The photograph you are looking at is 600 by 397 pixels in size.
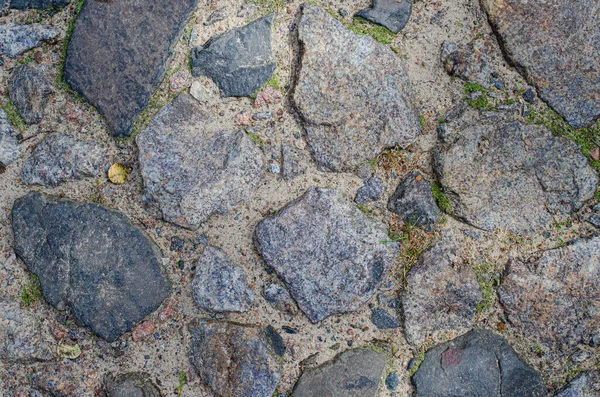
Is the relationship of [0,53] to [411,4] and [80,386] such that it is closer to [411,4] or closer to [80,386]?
[80,386]

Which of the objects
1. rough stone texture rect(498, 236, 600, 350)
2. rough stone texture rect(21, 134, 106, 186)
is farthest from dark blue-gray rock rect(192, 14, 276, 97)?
rough stone texture rect(498, 236, 600, 350)

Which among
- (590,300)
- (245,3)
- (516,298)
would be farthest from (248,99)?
(590,300)

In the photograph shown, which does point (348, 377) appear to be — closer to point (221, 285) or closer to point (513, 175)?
point (221, 285)

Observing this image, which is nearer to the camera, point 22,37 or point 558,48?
point 558,48

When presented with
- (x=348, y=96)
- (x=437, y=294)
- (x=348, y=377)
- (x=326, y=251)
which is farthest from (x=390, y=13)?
(x=348, y=377)

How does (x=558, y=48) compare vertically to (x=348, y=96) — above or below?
above

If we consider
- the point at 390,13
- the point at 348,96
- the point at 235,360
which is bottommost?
the point at 235,360

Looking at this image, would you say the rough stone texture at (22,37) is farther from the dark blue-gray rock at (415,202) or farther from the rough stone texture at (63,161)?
the dark blue-gray rock at (415,202)
